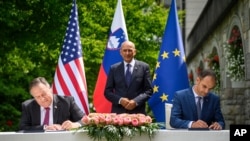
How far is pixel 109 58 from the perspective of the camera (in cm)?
895

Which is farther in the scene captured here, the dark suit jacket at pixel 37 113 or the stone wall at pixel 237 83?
the stone wall at pixel 237 83

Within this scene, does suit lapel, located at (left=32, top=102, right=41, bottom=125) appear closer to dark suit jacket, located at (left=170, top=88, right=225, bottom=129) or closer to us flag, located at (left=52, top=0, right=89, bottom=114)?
dark suit jacket, located at (left=170, top=88, right=225, bottom=129)

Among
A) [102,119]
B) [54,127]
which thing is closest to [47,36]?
[54,127]

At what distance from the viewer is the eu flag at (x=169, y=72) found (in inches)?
320

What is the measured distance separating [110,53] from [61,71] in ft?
2.74

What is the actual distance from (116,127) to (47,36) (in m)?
7.46

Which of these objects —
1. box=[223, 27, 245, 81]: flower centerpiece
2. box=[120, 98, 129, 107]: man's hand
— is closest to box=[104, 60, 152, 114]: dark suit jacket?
box=[120, 98, 129, 107]: man's hand

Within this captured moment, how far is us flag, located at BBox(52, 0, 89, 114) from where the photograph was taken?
8.71 metres

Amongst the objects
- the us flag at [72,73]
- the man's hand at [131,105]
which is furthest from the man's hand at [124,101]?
the us flag at [72,73]

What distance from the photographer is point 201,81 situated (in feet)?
17.1

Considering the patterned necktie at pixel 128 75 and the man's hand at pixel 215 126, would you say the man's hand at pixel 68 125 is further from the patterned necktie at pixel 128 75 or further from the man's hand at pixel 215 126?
the patterned necktie at pixel 128 75

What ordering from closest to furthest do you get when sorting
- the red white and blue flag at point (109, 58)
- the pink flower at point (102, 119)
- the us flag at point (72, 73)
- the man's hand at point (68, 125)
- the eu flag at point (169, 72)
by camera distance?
the pink flower at point (102, 119) < the man's hand at point (68, 125) < the eu flag at point (169, 72) < the red white and blue flag at point (109, 58) < the us flag at point (72, 73)

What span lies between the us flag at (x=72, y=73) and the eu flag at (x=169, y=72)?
115 centimetres

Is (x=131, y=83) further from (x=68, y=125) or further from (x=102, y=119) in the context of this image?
(x=102, y=119)
